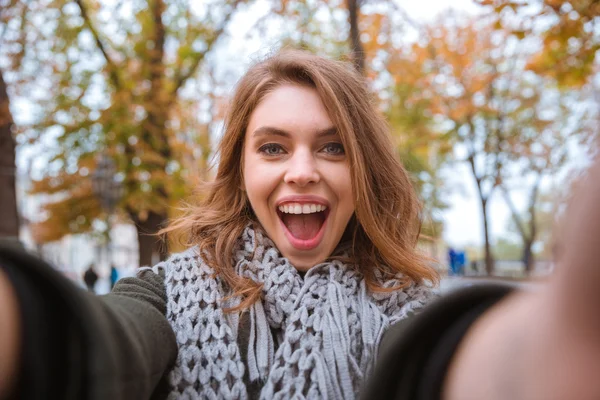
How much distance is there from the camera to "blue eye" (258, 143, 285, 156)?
5.68ft

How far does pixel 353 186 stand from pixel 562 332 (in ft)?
3.84

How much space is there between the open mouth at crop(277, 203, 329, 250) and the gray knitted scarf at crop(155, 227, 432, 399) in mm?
75

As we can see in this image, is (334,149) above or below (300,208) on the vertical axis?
above

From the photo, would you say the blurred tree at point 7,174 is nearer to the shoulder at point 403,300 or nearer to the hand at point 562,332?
the shoulder at point 403,300

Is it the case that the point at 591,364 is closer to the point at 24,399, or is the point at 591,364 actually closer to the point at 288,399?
the point at 24,399

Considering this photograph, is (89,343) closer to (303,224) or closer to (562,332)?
(562,332)

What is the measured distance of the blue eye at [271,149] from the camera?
173 centimetres

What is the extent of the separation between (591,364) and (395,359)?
349mm

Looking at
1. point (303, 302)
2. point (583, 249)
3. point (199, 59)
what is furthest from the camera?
point (199, 59)

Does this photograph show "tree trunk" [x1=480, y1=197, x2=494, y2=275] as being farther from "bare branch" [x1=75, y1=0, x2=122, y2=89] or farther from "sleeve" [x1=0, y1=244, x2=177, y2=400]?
"sleeve" [x1=0, y1=244, x2=177, y2=400]

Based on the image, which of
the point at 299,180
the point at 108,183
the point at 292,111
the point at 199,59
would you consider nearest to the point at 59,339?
the point at 299,180

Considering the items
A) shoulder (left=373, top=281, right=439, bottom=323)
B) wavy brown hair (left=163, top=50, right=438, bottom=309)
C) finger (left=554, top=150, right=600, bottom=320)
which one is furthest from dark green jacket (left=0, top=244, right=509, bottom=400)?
wavy brown hair (left=163, top=50, right=438, bottom=309)

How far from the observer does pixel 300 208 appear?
5.55 feet

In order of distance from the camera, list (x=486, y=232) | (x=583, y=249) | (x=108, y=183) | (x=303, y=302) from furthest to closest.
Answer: (x=486, y=232) < (x=108, y=183) < (x=303, y=302) < (x=583, y=249)
